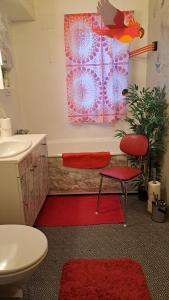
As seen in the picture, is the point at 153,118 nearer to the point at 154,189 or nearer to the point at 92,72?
the point at 154,189

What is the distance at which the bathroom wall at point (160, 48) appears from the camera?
241 centimetres

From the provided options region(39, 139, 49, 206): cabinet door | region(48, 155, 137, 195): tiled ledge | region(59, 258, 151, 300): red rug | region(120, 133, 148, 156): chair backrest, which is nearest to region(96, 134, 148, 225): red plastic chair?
region(120, 133, 148, 156): chair backrest

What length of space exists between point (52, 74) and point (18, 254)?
2.74 meters

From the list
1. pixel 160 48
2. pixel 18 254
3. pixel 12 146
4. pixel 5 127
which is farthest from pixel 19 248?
pixel 160 48

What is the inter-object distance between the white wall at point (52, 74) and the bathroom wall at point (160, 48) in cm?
31

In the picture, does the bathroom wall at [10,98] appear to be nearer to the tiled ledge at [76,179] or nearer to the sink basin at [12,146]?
the sink basin at [12,146]

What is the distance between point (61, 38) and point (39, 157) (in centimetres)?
184

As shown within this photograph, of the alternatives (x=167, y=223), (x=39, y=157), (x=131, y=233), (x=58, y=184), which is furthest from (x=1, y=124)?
(x=167, y=223)

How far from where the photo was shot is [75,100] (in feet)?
11.2

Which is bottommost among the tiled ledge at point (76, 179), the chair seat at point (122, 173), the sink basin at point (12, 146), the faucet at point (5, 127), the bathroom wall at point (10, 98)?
the tiled ledge at point (76, 179)

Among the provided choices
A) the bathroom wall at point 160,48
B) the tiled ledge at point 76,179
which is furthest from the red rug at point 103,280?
the tiled ledge at point 76,179

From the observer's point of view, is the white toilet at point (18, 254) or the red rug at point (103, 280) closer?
the white toilet at point (18, 254)

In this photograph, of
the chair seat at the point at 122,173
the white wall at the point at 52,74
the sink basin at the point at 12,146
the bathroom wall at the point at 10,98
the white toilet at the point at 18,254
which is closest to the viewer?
the white toilet at the point at 18,254

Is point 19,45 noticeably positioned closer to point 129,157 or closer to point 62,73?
point 62,73
